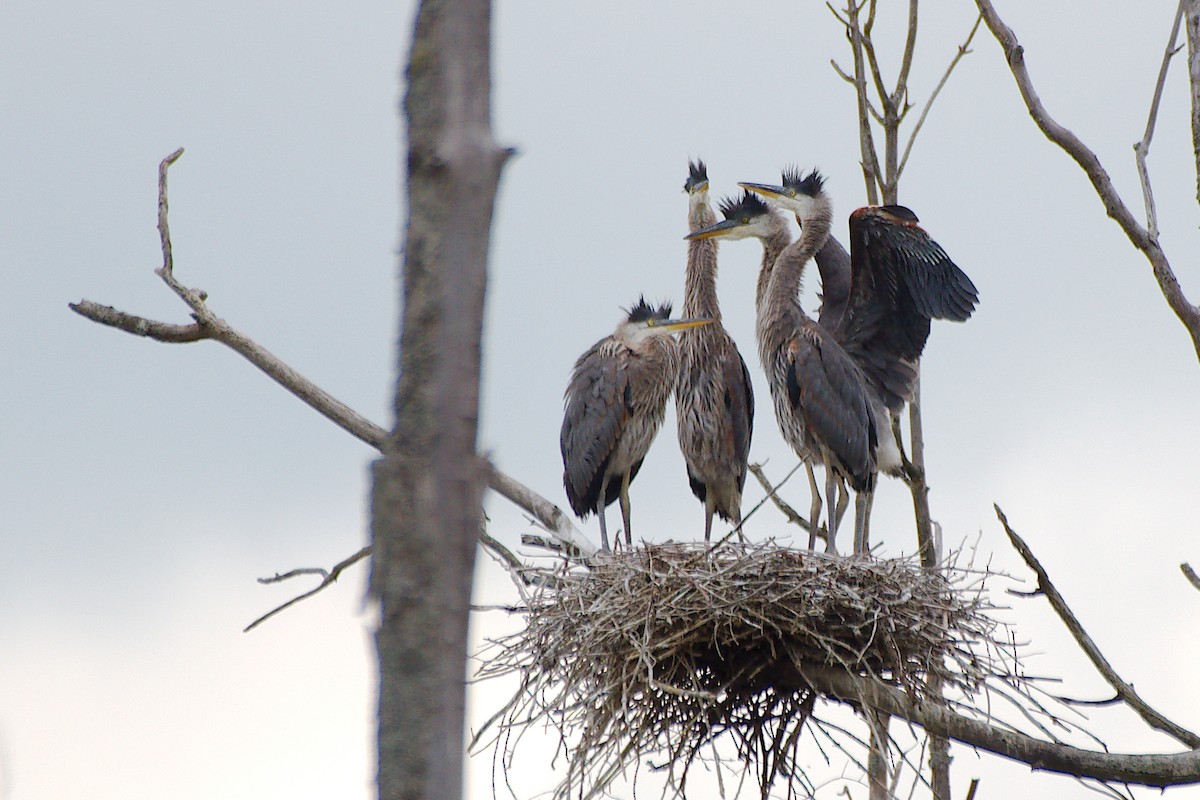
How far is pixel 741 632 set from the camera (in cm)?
418

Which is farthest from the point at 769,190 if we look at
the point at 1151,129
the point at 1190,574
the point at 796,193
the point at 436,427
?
the point at 436,427

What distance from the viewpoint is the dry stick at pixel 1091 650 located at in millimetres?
3445

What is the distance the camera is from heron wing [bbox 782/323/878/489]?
5.48 m

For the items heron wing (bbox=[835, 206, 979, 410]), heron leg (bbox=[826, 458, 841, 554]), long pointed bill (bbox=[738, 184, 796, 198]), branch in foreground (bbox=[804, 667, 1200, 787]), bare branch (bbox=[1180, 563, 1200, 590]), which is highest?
long pointed bill (bbox=[738, 184, 796, 198])

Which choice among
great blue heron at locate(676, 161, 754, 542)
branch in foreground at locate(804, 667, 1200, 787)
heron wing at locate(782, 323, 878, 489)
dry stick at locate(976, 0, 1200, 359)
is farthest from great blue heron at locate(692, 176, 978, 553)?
branch in foreground at locate(804, 667, 1200, 787)

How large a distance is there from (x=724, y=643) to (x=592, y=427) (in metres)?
2.00

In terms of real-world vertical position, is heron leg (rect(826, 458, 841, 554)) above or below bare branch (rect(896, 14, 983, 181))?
below

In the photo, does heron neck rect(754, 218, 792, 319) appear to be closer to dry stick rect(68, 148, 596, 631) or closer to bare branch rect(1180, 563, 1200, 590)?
dry stick rect(68, 148, 596, 631)

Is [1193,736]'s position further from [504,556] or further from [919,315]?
[919,315]

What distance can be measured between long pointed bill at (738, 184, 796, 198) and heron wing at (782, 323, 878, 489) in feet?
3.07

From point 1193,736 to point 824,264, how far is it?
11.3ft

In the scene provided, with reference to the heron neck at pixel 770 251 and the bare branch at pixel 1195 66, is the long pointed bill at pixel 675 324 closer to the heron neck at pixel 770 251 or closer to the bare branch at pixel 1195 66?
the heron neck at pixel 770 251

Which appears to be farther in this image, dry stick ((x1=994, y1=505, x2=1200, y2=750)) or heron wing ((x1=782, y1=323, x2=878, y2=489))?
heron wing ((x1=782, y1=323, x2=878, y2=489))

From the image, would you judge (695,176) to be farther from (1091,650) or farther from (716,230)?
(1091,650)
